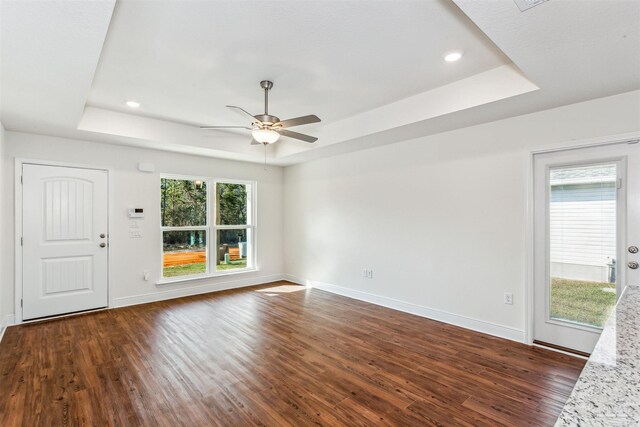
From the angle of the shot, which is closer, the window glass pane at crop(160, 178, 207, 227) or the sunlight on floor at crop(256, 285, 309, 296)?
the window glass pane at crop(160, 178, 207, 227)

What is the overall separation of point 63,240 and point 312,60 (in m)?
4.22

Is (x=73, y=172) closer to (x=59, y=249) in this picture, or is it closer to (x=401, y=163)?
(x=59, y=249)

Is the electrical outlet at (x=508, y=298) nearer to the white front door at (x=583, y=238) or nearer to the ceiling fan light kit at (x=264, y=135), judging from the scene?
the white front door at (x=583, y=238)

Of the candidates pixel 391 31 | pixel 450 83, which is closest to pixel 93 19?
pixel 391 31

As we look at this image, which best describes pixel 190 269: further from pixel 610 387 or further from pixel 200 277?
pixel 610 387

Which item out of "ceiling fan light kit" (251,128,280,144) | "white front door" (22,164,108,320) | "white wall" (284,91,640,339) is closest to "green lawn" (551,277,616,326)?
"white wall" (284,91,640,339)

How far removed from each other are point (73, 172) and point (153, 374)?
10.8ft

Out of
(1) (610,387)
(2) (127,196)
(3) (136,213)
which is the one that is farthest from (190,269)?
(1) (610,387)

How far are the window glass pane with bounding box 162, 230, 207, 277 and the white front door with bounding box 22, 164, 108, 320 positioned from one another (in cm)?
89

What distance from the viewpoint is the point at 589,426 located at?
2.22ft

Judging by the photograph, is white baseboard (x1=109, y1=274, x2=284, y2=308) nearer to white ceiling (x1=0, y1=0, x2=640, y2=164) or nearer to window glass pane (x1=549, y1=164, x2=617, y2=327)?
white ceiling (x1=0, y1=0, x2=640, y2=164)

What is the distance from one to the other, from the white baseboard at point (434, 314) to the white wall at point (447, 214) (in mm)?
14

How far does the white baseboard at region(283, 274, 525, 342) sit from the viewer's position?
3.53 meters

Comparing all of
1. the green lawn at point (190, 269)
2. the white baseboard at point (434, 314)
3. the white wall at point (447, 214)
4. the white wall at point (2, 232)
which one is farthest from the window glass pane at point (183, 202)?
the white baseboard at point (434, 314)
